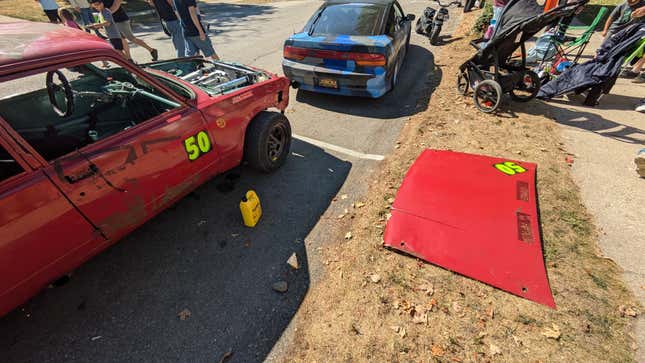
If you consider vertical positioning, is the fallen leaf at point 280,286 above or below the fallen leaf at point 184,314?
above

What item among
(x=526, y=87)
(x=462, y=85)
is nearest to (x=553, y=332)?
(x=526, y=87)

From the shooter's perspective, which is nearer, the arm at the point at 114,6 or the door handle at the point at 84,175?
the door handle at the point at 84,175

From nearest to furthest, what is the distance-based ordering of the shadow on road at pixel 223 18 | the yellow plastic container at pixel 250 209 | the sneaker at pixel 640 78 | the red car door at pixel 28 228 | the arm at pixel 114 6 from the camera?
the red car door at pixel 28 228 < the yellow plastic container at pixel 250 209 < the sneaker at pixel 640 78 < the arm at pixel 114 6 < the shadow on road at pixel 223 18

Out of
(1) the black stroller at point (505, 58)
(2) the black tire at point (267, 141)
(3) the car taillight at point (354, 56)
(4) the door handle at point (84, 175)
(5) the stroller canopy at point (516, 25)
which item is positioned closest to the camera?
(4) the door handle at point (84, 175)

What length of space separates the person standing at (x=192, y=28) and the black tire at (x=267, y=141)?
136 inches

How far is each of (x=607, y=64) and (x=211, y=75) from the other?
6273mm

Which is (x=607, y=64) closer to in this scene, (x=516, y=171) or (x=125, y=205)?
(x=516, y=171)

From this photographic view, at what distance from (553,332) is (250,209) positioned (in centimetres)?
269

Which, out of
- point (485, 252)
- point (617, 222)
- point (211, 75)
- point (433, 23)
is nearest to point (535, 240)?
point (485, 252)

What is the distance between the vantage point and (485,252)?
2.59 metres

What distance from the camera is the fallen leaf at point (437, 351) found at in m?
2.00

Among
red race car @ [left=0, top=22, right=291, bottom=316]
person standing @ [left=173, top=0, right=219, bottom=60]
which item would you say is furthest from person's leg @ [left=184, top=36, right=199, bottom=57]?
red race car @ [left=0, top=22, right=291, bottom=316]

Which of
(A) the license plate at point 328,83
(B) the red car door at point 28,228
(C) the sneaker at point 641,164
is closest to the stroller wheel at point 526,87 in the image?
(C) the sneaker at point 641,164

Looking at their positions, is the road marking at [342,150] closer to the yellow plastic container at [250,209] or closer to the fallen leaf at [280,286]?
the yellow plastic container at [250,209]
